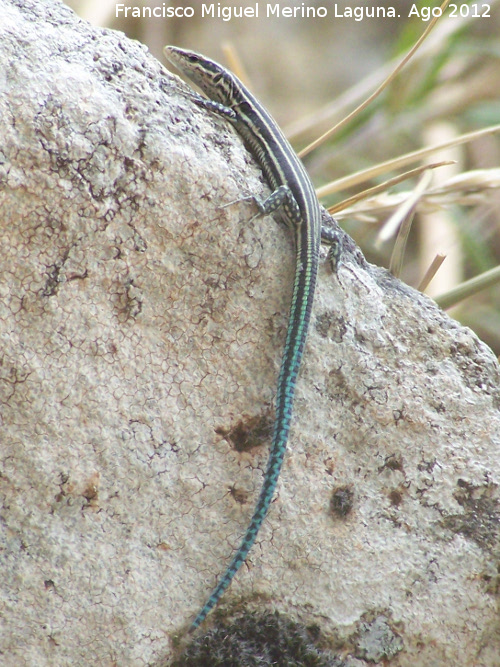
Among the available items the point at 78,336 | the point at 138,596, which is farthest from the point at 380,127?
the point at 138,596

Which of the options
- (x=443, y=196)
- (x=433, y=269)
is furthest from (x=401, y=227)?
(x=443, y=196)

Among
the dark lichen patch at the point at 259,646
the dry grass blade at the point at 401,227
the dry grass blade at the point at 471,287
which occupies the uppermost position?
the dry grass blade at the point at 401,227

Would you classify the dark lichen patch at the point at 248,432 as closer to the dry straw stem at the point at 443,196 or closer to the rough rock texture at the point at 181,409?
the rough rock texture at the point at 181,409

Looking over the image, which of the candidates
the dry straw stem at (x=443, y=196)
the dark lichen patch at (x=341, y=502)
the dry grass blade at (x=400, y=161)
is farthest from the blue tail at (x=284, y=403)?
the dry grass blade at (x=400, y=161)

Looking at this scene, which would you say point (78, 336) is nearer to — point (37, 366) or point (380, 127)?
point (37, 366)

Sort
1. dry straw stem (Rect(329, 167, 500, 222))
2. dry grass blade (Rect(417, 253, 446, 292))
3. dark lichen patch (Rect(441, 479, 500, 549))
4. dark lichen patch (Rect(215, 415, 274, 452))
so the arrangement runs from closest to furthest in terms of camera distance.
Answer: dark lichen patch (Rect(215, 415, 274, 452)) → dark lichen patch (Rect(441, 479, 500, 549)) → dry grass blade (Rect(417, 253, 446, 292)) → dry straw stem (Rect(329, 167, 500, 222))

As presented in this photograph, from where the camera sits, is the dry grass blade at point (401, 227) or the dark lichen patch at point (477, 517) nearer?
the dark lichen patch at point (477, 517)

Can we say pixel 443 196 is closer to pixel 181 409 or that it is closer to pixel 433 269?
pixel 433 269

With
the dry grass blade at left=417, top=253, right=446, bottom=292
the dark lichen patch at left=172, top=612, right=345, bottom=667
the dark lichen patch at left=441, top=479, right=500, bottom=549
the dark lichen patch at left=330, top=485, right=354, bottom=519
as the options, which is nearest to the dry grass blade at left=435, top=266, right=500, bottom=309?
the dry grass blade at left=417, top=253, right=446, bottom=292

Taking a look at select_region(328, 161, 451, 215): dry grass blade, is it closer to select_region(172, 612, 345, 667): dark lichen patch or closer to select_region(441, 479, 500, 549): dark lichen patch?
select_region(441, 479, 500, 549): dark lichen patch
